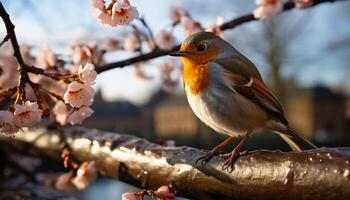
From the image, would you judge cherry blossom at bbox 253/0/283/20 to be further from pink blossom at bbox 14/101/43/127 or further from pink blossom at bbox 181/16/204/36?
pink blossom at bbox 14/101/43/127

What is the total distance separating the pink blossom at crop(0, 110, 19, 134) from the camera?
41.1 inches

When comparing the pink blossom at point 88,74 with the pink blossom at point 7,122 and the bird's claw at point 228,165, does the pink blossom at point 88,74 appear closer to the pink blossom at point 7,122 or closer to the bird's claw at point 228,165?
the pink blossom at point 7,122

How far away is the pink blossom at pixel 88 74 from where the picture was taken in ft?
3.48

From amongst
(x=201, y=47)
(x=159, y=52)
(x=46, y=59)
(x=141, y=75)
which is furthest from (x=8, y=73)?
(x=141, y=75)

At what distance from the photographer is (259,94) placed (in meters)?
1.12

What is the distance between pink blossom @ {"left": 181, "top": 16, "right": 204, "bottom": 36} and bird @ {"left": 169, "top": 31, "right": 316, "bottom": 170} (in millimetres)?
897

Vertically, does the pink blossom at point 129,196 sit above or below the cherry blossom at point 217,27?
below

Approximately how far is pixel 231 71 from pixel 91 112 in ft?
1.24

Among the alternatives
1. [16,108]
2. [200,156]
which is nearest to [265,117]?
[200,156]

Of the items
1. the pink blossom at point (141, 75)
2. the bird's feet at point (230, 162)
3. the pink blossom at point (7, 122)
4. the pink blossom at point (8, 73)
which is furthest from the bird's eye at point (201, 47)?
the pink blossom at point (141, 75)

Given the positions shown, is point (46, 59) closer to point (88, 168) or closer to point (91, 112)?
point (88, 168)

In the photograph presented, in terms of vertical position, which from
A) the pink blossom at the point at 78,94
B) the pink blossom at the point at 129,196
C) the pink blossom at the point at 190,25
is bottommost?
the pink blossom at the point at 129,196

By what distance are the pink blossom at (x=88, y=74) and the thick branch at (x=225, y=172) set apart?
0.72 ft

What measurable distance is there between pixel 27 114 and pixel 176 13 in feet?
4.51
